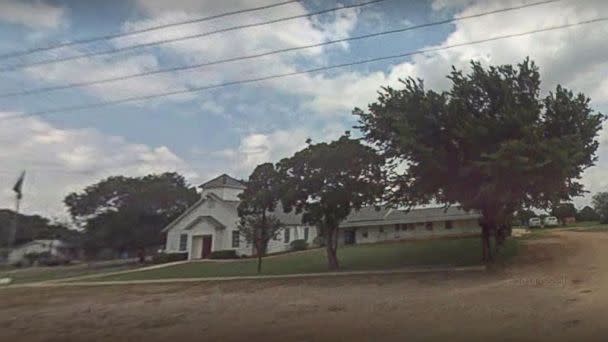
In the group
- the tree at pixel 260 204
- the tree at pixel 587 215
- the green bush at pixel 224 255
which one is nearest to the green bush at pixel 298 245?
the green bush at pixel 224 255

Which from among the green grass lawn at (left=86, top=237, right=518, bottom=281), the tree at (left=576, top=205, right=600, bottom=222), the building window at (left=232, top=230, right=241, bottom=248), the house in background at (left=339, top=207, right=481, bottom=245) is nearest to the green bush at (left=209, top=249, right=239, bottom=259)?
the building window at (left=232, top=230, right=241, bottom=248)

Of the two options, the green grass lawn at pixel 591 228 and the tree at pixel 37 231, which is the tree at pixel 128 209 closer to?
the tree at pixel 37 231

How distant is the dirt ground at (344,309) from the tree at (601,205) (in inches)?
1262

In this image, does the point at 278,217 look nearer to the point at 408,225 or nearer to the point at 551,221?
the point at 408,225

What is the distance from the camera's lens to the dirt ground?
8.20 m

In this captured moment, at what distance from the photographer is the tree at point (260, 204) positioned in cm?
2359

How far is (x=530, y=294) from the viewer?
12469mm

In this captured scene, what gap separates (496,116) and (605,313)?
10.8 m

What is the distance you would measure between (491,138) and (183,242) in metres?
27.5

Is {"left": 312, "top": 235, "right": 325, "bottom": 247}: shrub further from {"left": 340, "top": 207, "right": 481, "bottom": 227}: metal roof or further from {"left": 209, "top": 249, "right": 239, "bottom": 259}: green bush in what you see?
{"left": 209, "top": 249, "right": 239, "bottom": 259}: green bush

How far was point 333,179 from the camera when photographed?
21969mm

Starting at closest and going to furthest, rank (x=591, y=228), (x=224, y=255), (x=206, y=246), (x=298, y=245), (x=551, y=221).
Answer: (x=224, y=255) → (x=591, y=228) → (x=298, y=245) → (x=206, y=246) → (x=551, y=221)

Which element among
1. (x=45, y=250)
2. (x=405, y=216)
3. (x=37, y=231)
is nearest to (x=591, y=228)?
(x=405, y=216)

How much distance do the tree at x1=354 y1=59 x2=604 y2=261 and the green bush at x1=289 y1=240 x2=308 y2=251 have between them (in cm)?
1918
